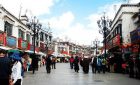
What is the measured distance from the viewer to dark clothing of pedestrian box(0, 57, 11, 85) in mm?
8961

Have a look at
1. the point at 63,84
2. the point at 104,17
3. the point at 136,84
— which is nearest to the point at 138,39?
the point at 136,84

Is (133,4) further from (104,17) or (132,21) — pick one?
(104,17)

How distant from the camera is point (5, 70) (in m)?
9.00

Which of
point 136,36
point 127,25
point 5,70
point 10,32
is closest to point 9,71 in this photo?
point 5,70

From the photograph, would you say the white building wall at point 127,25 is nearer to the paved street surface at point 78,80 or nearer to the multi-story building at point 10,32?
the multi-story building at point 10,32

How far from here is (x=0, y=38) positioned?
112ft

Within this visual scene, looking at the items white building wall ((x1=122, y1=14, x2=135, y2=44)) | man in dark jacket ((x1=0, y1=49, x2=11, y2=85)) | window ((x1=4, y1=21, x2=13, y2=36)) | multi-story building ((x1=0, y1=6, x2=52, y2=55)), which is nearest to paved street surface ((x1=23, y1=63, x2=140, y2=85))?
man in dark jacket ((x1=0, y1=49, x2=11, y2=85))

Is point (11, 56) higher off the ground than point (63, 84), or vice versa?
point (11, 56)

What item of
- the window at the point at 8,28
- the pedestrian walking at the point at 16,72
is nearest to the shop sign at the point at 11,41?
the window at the point at 8,28

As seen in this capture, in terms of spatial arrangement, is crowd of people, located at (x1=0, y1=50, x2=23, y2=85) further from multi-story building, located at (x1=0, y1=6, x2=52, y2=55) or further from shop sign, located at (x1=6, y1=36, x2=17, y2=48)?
shop sign, located at (x1=6, y1=36, x2=17, y2=48)

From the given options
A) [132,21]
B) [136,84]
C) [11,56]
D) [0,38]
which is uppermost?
[132,21]

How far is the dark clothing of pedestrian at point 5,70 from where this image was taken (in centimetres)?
896

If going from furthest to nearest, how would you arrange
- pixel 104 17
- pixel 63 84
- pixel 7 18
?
1. pixel 104 17
2. pixel 7 18
3. pixel 63 84

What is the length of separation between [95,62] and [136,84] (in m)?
14.5
